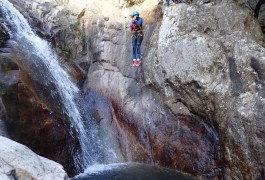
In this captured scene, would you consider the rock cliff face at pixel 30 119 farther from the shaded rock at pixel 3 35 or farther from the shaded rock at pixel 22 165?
the shaded rock at pixel 22 165

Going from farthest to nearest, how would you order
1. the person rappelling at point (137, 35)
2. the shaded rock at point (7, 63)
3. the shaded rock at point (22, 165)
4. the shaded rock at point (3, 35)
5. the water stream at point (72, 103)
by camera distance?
the person rappelling at point (137, 35), the shaded rock at point (3, 35), the water stream at point (72, 103), the shaded rock at point (7, 63), the shaded rock at point (22, 165)

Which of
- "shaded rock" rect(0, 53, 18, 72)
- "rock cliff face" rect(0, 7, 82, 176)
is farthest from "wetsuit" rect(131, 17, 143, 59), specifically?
"shaded rock" rect(0, 53, 18, 72)

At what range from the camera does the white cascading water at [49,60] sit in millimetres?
10070

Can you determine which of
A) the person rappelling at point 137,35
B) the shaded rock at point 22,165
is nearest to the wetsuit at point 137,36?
the person rappelling at point 137,35

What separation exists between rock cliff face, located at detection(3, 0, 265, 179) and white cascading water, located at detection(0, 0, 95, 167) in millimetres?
700

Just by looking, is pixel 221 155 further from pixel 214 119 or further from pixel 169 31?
pixel 169 31

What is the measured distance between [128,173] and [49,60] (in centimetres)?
564

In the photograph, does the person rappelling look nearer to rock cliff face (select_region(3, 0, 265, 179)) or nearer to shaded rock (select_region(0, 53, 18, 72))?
rock cliff face (select_region(3, 0, 265, 179))

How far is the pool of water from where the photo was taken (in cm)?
849

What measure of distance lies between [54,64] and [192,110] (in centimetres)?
A: 591

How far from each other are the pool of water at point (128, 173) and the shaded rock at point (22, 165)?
3344 mm

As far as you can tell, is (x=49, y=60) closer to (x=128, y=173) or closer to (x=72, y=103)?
(x=72, y=103)

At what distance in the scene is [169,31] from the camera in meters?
10.0

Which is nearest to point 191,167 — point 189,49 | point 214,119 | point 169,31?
point 214,119
